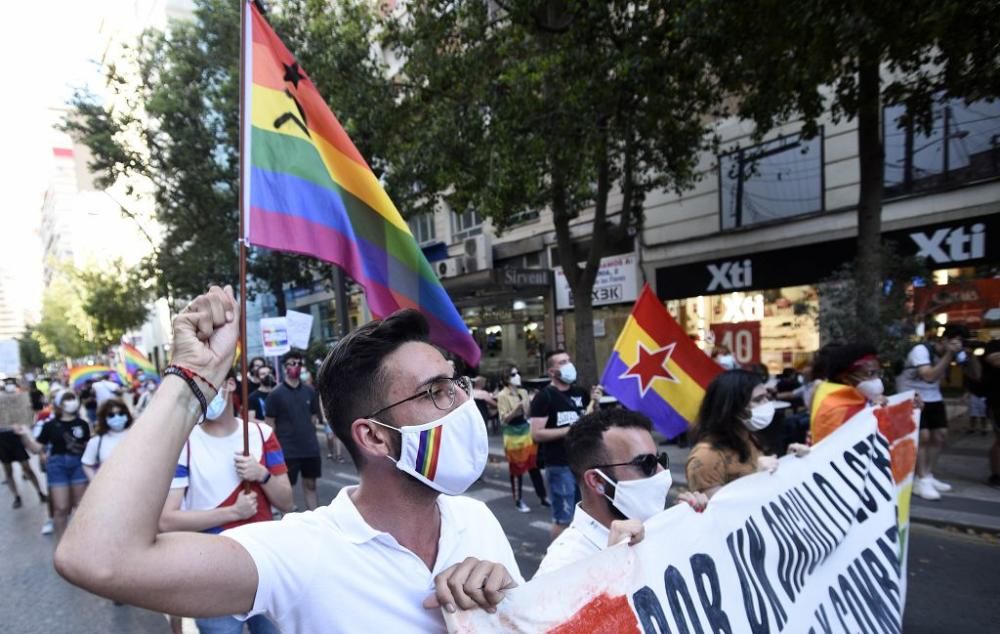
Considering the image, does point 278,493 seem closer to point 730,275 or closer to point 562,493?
point 562,493

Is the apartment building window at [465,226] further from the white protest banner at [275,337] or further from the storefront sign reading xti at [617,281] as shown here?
the white protest banner at [275,337]

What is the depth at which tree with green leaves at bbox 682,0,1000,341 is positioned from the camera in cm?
562

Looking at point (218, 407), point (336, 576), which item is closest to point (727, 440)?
point (336, 576)

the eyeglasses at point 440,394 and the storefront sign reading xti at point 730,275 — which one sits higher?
the storefront sign reading xti at point 730,275

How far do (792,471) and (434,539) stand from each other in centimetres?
208

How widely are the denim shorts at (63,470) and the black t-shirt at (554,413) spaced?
5274 millimetres

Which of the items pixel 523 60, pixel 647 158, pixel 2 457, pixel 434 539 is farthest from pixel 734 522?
pixel 2 457

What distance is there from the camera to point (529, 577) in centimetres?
488

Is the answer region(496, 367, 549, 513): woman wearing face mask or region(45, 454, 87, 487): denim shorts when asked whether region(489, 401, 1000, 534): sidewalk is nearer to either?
region(496, 367, 549, 513): woman wearing face mask

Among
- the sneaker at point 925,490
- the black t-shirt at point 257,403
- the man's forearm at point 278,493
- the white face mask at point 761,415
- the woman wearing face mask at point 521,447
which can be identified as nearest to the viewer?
the man's forearm at point 278,493

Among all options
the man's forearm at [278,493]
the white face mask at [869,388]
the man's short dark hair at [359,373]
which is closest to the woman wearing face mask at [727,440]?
the white face mask at [869,388]

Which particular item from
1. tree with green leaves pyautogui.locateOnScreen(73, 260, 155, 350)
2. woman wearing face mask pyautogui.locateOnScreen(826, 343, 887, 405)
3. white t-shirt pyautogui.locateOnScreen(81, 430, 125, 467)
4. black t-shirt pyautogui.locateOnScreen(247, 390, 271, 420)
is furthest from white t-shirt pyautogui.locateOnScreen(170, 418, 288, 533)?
tree with green leaves pyautogui.locateOnScreen(73, 260, 155, 350)

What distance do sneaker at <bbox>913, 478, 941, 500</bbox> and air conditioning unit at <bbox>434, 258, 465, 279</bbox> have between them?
14701 millimetres

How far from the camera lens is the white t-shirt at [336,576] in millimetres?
1248
